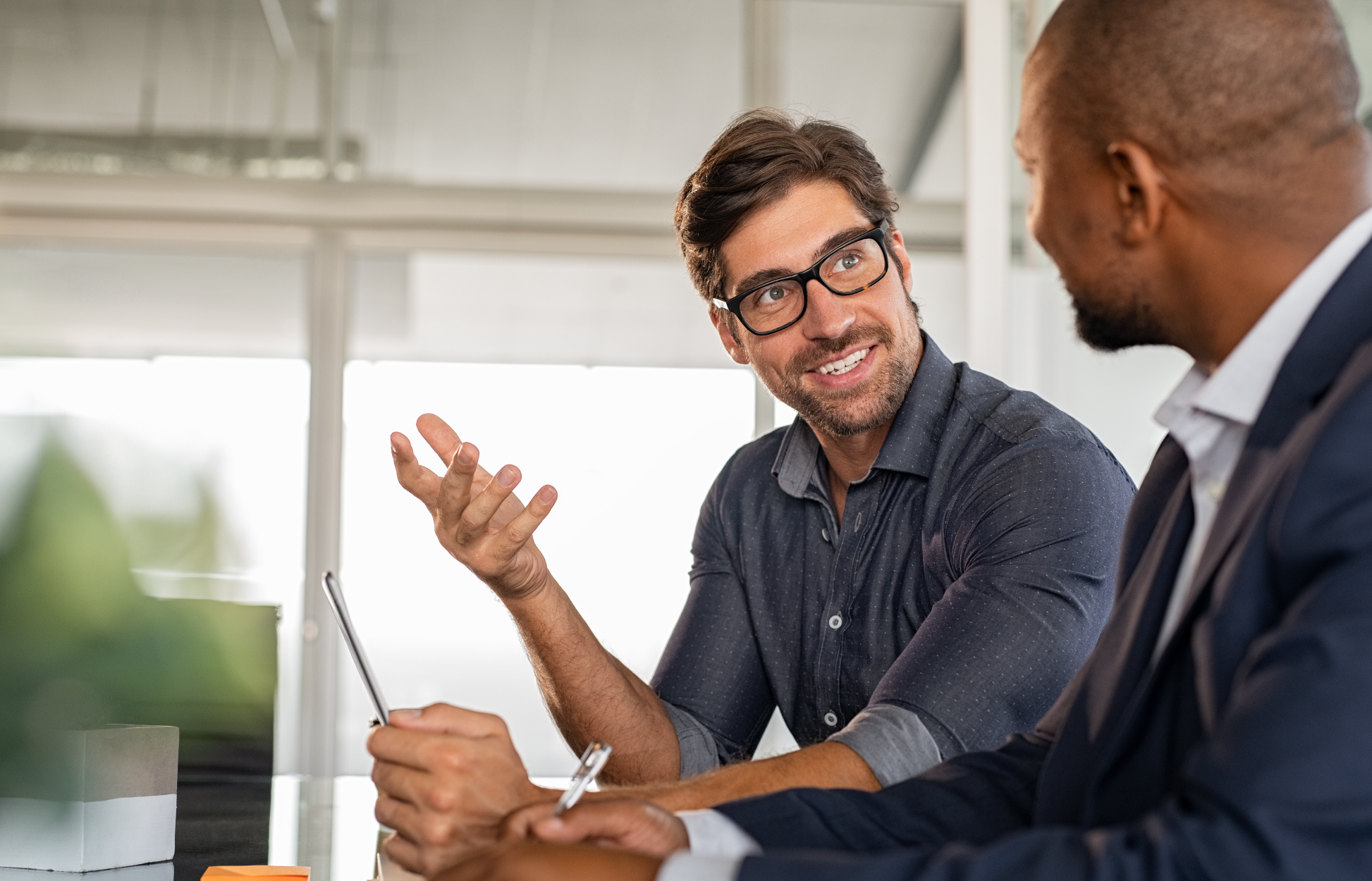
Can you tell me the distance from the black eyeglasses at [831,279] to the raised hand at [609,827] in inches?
42.1

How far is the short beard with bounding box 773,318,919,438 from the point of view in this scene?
186 cm

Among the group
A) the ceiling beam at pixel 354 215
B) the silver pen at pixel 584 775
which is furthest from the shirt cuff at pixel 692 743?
the ceiling beam at pixel 354 215

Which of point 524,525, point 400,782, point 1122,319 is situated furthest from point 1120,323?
point 524,525

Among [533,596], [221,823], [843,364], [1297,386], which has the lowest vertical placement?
[221,823]

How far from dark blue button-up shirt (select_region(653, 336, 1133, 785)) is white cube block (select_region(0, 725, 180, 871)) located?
2.36ft

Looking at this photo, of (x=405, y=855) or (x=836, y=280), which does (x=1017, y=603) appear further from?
(x=405, y=855)

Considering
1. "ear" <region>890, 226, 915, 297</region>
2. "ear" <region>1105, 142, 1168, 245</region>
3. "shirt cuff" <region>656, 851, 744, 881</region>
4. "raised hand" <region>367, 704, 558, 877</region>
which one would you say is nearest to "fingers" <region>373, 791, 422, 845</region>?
"raised hand" <region>367, 704, 558, 877</region>

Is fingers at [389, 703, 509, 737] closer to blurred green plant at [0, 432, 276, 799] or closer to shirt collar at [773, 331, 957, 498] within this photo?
blurred green plant at [0, 432, 276, 799]

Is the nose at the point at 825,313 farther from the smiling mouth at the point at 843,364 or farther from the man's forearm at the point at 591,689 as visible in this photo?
the man's forearm at the point at 591,689

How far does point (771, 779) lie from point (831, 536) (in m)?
0.62

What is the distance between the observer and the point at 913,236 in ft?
16.6

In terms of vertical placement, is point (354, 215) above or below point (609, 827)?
above

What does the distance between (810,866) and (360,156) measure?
188 inches

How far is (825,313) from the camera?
1.88 metres
